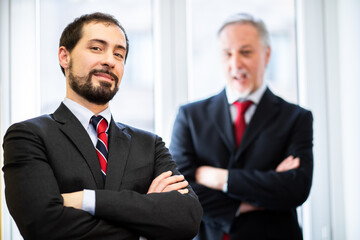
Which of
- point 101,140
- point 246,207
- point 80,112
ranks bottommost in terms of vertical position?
point 246,207

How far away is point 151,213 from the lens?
158cm

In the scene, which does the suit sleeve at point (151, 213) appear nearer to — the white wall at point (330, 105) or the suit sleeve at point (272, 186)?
the suit sleeve at point (272, 186)

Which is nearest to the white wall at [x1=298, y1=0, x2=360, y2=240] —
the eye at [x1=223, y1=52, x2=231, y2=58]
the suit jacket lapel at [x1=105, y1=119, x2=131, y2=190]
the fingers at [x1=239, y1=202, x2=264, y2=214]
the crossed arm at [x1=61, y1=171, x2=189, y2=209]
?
the eye at [x1=223, y1=52, x2=231, y2=58]

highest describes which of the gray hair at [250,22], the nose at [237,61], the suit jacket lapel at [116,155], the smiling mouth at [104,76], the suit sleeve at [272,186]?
the gray hair at [250,22]

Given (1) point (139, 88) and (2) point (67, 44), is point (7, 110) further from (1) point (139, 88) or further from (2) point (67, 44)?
(2) point (67, 44)

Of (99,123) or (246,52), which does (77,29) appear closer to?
(99,123)

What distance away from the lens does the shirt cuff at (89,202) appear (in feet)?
5.08

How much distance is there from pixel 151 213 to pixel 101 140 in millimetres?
452

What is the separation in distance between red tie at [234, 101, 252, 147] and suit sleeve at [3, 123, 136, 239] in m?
1.17

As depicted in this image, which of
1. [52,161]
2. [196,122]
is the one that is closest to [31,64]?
[196,122]

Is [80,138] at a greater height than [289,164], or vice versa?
[80,138]

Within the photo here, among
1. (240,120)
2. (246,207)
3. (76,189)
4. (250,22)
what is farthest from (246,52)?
(76,189)

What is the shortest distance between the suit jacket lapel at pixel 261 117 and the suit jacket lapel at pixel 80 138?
1.06m

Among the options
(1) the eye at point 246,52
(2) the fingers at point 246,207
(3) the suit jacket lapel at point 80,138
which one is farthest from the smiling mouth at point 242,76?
(3) the suit jacket lapel at point 80,138
